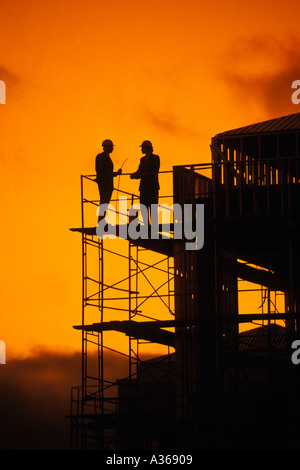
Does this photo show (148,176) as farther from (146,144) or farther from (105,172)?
(105,172)

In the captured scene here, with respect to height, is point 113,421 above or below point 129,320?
below

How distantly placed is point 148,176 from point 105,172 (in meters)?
1.41

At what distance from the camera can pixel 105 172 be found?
3728cm

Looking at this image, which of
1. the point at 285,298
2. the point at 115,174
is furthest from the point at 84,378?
the point at 285,298

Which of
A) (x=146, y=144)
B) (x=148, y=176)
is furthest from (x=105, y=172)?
(x=146, y=144)

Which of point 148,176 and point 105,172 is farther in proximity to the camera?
point 105,172

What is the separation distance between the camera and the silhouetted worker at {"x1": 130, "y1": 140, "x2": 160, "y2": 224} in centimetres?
3694

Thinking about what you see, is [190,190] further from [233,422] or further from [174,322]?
[233,422]

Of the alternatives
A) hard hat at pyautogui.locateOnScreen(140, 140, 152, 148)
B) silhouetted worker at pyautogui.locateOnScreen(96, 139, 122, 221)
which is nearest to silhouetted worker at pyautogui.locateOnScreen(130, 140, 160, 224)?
hard hat at pyautogui.locateOnScreen(140, 140, 152, 148)

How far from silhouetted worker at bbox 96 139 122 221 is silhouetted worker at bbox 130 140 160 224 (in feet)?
2.58

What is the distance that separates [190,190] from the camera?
38.4m

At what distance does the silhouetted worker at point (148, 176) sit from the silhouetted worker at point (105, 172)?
79 cm
